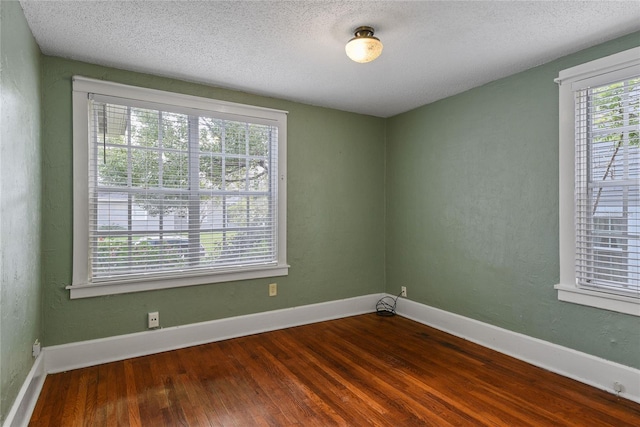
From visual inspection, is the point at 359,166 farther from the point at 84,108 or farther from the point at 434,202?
the point at 84,108

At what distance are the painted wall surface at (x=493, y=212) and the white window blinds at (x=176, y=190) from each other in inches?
63.9

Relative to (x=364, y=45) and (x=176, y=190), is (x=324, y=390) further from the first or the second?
(x=364, y=45)

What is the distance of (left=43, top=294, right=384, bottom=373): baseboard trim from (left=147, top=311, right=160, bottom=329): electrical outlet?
5 cm

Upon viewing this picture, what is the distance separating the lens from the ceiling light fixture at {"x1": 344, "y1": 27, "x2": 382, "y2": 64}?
2232 mm

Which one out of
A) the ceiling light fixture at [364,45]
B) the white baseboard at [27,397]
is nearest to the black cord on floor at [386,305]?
the ceiling light fixture at [364,45]

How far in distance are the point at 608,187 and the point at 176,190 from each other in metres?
3.38

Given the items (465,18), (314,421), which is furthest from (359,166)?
(314,421)

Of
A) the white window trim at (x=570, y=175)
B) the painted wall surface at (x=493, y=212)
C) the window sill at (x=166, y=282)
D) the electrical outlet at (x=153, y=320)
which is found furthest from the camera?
the electrical outlet at (x=153, y=320)

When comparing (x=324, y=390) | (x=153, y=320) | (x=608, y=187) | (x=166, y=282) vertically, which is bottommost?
(x=324, y=390)

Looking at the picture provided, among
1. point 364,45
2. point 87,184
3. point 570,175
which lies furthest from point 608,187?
point 87,184

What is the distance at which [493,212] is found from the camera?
324 cm

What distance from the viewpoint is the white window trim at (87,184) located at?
9.08 feet

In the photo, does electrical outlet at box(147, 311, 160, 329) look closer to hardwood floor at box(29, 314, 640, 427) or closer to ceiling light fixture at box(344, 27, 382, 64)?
hardwood floor at box(29, 314, 640, 427)

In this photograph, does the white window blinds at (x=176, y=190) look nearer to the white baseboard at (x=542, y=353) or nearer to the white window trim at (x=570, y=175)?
the white baseboard at (x=542, y=353)
